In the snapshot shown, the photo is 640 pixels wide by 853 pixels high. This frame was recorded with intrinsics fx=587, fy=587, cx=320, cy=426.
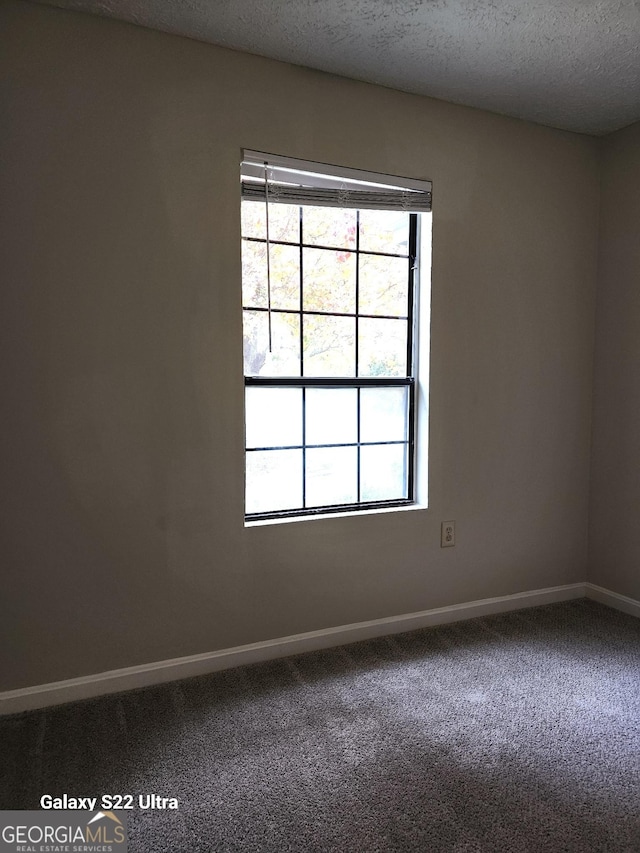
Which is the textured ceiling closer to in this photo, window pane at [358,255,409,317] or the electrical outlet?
window pane at [358,255,409,317]

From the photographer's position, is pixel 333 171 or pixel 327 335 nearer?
pixel 333 171

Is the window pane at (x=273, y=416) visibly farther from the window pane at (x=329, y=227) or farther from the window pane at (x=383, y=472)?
the window pane at (x=329, y=227)

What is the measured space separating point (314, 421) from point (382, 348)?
499mm

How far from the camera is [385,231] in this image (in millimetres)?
2742

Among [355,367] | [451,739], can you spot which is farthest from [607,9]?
[451,739]

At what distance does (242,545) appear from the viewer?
2.44 metres

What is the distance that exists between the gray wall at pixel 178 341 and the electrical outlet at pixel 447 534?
0.15ft

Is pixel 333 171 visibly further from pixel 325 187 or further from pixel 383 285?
pixel 383 285

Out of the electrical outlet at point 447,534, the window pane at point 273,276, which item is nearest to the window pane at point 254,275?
the window pane at point 273,276

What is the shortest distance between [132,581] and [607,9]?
8.67 ft

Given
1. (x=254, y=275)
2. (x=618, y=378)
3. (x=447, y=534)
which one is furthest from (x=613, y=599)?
(x=254, y=275)

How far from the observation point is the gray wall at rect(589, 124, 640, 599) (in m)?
3.00

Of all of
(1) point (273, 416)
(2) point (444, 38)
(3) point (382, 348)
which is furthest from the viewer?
(3) point (382, 348)

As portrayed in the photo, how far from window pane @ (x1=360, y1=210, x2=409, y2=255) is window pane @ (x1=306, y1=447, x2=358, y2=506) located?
953mm
